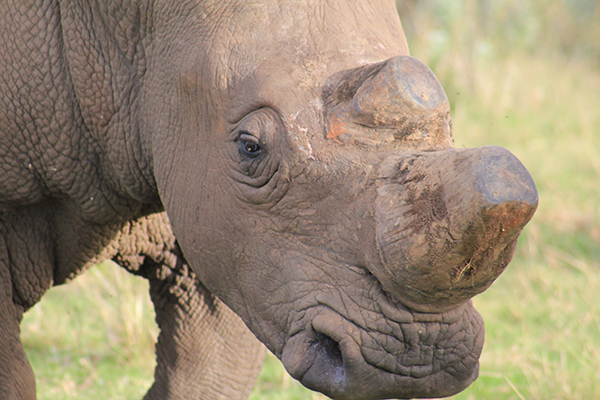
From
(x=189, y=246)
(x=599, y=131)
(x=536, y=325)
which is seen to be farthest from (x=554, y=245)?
(x=189, y=246)

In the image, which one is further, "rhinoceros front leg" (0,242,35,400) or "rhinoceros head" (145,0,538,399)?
"rhinoceros front leg" (0,242,35,400)

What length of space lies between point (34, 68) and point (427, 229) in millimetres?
1768

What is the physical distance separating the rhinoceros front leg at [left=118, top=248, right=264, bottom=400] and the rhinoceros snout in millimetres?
1793

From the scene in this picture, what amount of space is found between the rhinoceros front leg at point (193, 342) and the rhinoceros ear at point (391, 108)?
5.65 feet

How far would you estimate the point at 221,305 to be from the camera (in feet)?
13.2

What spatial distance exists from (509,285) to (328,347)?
3.87m

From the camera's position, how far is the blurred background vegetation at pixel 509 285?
4.74 metres

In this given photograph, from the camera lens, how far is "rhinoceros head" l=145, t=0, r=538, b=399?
2256 millimetres

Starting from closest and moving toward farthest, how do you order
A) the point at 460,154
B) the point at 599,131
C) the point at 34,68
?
the point at 460,154 → the point at 34,68 → the point at 599,131

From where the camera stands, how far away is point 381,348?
8.02 ft

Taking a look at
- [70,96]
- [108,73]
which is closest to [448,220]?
[108,73]

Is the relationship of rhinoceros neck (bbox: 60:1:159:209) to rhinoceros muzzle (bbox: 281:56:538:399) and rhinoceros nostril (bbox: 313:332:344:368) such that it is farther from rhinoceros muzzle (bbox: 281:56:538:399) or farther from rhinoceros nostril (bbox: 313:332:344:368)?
rhinoceros nostril (bbox: 313:332:344:368)

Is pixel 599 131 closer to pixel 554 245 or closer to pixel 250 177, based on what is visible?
pixel 554 245

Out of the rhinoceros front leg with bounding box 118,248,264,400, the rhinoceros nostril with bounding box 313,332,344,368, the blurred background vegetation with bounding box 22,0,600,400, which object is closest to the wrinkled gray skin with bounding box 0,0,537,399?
the rhinoceros nostril with bounding box 313,332,344,368
